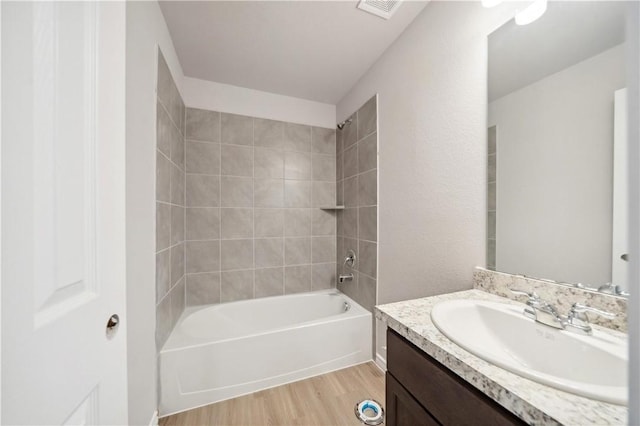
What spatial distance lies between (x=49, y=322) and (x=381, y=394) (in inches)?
68.4

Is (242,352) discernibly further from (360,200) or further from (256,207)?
(360,200)

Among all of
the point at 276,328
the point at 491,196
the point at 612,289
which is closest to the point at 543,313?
the point at 612,289

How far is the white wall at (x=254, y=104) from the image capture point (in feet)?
6.65

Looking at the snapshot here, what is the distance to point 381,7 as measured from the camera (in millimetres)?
1336

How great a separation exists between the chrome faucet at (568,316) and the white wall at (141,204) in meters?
1.53

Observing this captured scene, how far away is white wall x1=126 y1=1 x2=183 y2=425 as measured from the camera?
38.8 inches

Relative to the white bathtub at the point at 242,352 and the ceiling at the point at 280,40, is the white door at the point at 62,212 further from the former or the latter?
the ceiling at the point at 280,40

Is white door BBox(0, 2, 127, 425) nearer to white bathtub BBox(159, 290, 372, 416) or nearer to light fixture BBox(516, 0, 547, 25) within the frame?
white bathtub BBox(159, 290, 372, 416)

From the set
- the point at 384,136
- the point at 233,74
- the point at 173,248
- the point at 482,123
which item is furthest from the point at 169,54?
the point at 482,123

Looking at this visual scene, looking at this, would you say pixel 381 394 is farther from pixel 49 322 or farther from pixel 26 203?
pixel 26 203

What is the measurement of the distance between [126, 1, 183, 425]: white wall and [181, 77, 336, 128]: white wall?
2.38 feet

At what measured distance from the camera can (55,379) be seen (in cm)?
38

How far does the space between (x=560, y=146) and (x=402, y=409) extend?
3.46 ft

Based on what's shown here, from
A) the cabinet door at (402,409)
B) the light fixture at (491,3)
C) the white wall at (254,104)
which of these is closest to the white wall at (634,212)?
the cabinet door at (402,409)
